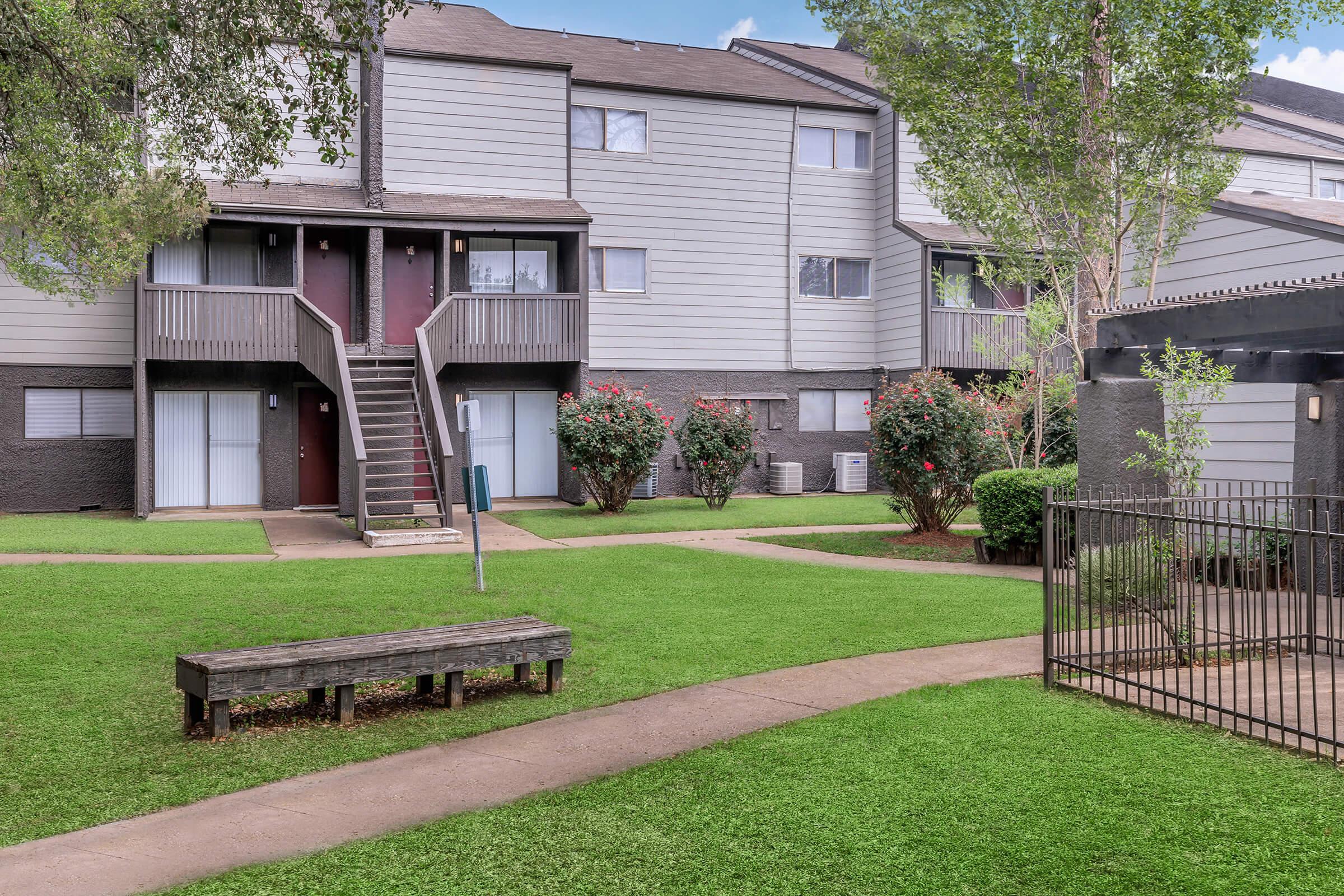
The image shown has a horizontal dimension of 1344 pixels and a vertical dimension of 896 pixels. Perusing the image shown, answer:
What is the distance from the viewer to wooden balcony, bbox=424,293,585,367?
2062 centimetres

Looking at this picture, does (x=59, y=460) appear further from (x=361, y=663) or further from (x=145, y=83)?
(x=361, y=663)

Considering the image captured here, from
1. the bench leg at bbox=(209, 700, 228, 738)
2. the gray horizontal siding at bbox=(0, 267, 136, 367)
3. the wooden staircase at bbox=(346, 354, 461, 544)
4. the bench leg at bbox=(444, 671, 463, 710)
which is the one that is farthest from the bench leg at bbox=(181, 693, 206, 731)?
the gray horizontal siding at bbox=(0, 267, 136, 367)

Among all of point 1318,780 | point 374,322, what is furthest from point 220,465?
point 1318,780

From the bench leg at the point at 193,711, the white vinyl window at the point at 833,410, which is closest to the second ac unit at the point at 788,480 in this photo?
the white vinyl window at the point at 833,410

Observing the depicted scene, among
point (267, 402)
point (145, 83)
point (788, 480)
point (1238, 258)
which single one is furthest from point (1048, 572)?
point (267, 402)

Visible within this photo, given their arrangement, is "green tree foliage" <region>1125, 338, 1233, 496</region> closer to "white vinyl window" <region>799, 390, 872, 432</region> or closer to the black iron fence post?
the black iron fence post

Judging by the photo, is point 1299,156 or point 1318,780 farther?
point 1299,156

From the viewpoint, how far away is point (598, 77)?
23234 mm

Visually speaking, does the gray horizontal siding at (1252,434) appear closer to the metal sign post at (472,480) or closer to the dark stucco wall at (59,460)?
the metal sign post at (472,480)

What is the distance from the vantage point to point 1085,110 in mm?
13102

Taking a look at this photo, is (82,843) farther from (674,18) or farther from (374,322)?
(674,18)

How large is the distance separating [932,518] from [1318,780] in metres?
10.7

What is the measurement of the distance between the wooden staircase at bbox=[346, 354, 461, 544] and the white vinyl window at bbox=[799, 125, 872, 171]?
34.1 feet

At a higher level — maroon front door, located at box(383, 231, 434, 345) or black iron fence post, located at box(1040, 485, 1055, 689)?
maroon front door, located at box(383, 231, 434, 345)
